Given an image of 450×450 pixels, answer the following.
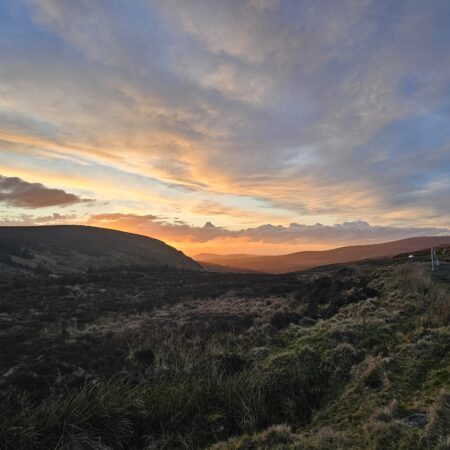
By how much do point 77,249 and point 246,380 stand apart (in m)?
89.3

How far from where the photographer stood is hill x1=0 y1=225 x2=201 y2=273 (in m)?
65.6

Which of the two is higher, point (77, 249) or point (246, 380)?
point (77, 249)

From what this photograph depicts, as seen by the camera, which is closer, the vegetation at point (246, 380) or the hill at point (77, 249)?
the vegetation at point (246, 380)

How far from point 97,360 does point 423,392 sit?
34.9ft

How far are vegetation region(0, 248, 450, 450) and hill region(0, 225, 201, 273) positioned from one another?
4886 centimetres

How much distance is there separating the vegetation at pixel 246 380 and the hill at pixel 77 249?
48.9 m

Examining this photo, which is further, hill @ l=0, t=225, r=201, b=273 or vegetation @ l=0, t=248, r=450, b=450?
hill @ l=0, t=225, r=201, b=273

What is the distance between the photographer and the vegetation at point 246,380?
6.33 meters

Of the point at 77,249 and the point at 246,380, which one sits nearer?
the point at 246,380

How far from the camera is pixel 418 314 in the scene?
40.3ft

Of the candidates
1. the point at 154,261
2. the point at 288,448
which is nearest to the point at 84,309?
the point at 288,448

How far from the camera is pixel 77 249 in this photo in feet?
295

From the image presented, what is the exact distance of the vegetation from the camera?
633 cm

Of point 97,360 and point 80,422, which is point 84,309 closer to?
point 97,360
